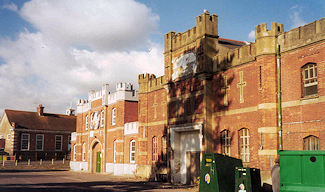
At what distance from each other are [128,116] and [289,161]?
2434cm

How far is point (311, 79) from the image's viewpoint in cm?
1538

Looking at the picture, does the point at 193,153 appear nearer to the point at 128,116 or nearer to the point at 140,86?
the point at 140,86

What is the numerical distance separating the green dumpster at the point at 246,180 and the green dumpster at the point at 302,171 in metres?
Result: 3.59

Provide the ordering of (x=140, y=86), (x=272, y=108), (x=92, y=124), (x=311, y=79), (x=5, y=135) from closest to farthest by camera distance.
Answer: (x=311, y=79) → (x=272, y=108) → (x=140, y=86) → (x=92, y=124) → (x=5, y=135)

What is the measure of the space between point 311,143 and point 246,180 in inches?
146

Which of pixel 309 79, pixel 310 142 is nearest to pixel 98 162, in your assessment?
pixel 310 142

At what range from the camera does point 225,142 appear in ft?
64.4

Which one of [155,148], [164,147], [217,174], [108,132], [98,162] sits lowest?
[98,162]

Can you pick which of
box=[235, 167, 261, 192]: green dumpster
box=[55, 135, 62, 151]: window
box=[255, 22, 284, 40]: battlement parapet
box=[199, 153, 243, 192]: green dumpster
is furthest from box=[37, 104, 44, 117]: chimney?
box=[235, 167, 261, 192]: green dumpster

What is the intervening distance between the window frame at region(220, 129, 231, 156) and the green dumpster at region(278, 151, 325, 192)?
9173 millimetres

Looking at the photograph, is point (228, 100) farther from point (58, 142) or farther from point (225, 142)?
point (58, 142)

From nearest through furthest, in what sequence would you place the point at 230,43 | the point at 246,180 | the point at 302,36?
the point at 246,180 < the point at 302,36 < the point at 230,43

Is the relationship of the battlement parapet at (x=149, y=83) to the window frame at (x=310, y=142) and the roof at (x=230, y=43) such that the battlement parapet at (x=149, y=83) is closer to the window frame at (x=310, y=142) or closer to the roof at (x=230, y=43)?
the roof at (x=230, y=43)

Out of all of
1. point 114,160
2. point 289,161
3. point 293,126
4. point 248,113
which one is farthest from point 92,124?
point 289,161
